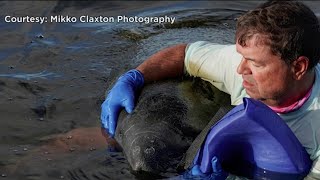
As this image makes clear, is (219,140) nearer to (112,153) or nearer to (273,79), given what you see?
(273,79)

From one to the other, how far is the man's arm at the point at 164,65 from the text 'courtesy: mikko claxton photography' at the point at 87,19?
2.18 meters

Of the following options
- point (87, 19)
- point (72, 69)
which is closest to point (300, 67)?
point (72, 69)

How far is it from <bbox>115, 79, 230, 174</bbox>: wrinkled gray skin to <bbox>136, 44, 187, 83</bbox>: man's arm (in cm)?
6

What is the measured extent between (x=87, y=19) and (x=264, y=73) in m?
3.79

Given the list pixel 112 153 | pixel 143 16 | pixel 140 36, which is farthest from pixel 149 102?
pixel 143 16

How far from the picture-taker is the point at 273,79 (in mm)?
3836

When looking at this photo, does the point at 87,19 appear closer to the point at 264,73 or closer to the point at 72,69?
the point at 72,69

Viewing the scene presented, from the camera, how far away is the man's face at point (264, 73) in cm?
379

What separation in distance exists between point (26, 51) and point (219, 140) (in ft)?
9.95

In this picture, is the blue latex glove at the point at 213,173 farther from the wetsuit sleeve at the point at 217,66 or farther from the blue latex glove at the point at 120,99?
the blue latex glove at the point at 120,99

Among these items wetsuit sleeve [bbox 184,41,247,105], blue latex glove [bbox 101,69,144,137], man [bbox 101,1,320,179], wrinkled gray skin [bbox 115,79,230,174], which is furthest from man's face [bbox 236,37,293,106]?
blue latex glove [bbox 101,69,144,137]

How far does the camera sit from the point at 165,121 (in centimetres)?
443

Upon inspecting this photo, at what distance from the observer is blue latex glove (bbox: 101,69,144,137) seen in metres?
4.65

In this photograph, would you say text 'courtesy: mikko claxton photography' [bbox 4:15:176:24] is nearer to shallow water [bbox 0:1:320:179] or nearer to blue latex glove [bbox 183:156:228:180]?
shallow water [bbox 0:1:320:179]
